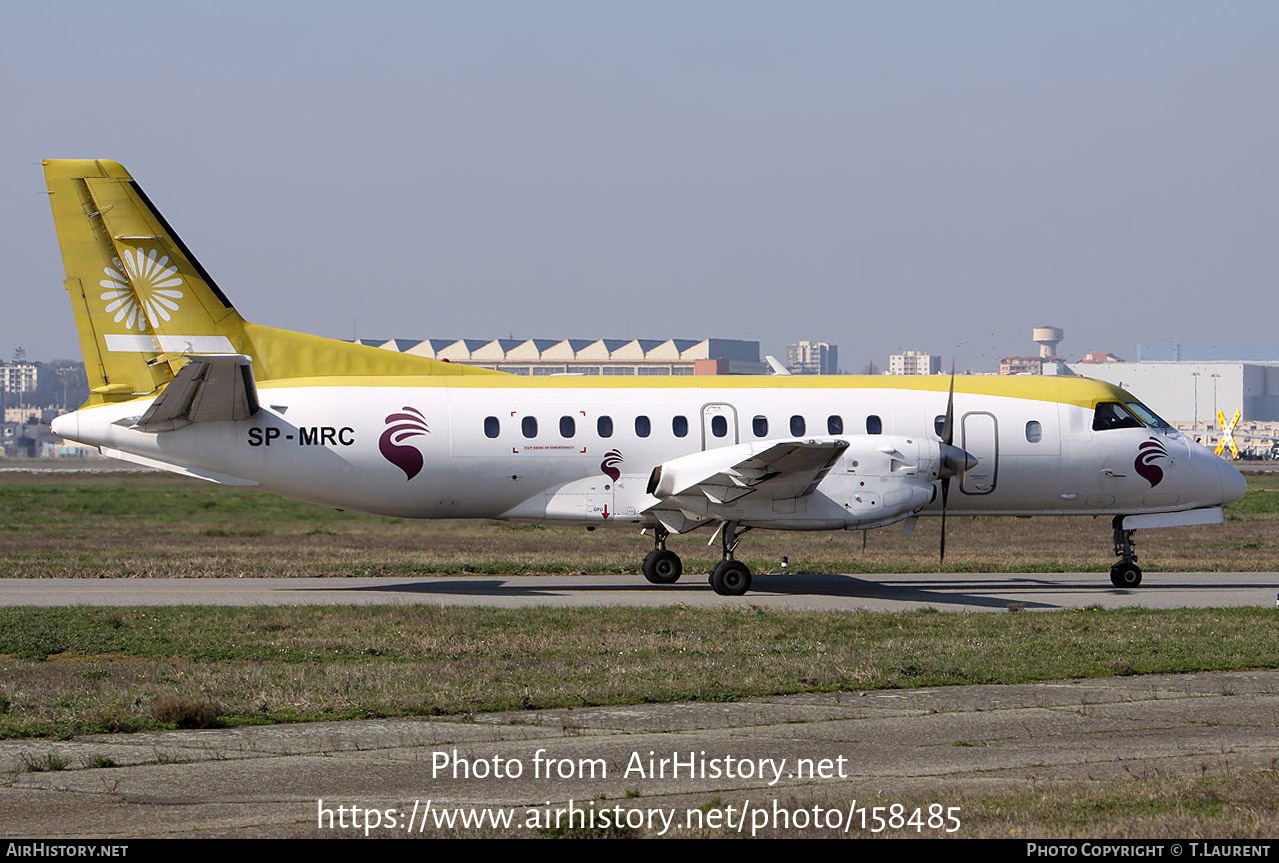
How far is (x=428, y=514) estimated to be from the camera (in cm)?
2622

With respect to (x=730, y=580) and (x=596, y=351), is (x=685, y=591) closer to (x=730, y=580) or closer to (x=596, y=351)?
(x=730, y=580)

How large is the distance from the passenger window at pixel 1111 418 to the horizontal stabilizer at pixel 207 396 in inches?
660

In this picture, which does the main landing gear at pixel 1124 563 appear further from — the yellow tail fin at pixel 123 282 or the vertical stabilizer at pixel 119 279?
the vertical stabilizer at pixel 119 279

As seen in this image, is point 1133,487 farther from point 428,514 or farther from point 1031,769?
point 1031,769

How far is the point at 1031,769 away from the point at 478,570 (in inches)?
783

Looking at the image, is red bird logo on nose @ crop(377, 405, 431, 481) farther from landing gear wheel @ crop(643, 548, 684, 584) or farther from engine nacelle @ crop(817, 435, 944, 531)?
engine nacelle @ crop(817, 435, 944, 531)

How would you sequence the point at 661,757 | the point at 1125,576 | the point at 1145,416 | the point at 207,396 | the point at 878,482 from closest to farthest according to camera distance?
1. the point at 661,757
2. the point at 207,396
3. the point at 878,482
4. the point at 1125,576
5. the point at 1145,416

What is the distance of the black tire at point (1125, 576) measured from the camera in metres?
26.4

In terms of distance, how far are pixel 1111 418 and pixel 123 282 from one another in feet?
65.1

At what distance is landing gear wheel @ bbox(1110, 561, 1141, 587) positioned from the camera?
2641 cm

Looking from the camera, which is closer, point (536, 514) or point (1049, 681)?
point (1049, 681)

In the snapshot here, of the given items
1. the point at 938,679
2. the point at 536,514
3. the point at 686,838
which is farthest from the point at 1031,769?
the point at 536,514

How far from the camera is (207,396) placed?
955 inches

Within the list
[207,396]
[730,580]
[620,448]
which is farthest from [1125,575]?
[207,396]
